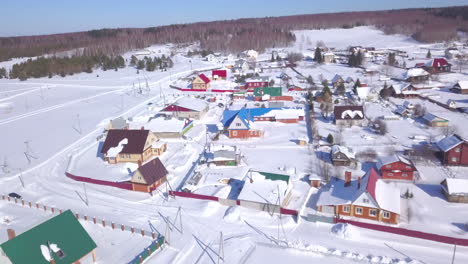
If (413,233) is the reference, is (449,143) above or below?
above

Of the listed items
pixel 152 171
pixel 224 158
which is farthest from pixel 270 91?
pixel 152 171

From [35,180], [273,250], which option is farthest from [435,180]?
[35,180]

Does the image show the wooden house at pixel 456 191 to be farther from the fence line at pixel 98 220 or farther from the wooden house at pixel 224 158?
the fence line at pixel 98 220

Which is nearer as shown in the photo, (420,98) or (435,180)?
(435,180)

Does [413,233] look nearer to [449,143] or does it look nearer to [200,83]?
[449,143]

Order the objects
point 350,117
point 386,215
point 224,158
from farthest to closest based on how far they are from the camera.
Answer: point 350,117 < point 224,158 < point 386,215

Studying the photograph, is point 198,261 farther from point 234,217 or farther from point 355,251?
point 355,251

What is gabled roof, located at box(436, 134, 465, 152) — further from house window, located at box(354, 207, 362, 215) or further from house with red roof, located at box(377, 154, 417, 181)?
house window, located at box(354, 207, 362, 215)
